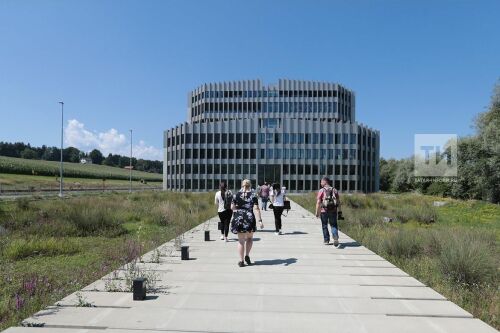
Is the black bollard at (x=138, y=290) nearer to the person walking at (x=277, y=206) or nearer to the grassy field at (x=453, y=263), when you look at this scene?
the grassy field at (x=453, y=263)

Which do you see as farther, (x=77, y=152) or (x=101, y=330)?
(x=77, y=152)

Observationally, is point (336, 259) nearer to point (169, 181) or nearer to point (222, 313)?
point (222, 313)

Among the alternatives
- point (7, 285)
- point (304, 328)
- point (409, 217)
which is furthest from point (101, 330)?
point (409, 217)

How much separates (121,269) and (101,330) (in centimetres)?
324

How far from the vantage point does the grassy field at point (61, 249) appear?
258 inches

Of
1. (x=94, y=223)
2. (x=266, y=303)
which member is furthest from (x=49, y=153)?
(x=266, y=303)

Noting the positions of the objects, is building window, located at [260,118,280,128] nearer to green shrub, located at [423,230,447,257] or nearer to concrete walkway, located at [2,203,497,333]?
green shrub, located at [423,230,447,257]

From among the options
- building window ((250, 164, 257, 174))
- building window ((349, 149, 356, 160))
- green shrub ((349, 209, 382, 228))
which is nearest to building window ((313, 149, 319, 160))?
building window ((349, 149, 356, 160))

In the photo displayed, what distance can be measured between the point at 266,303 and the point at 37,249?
24.9 feet

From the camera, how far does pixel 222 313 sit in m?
5.42

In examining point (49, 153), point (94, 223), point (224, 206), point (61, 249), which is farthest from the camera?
point (49, 153)

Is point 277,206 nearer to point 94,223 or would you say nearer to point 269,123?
point 94,223

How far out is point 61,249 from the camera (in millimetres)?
10898

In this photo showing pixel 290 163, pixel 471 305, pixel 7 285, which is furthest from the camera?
pixel 290 163
